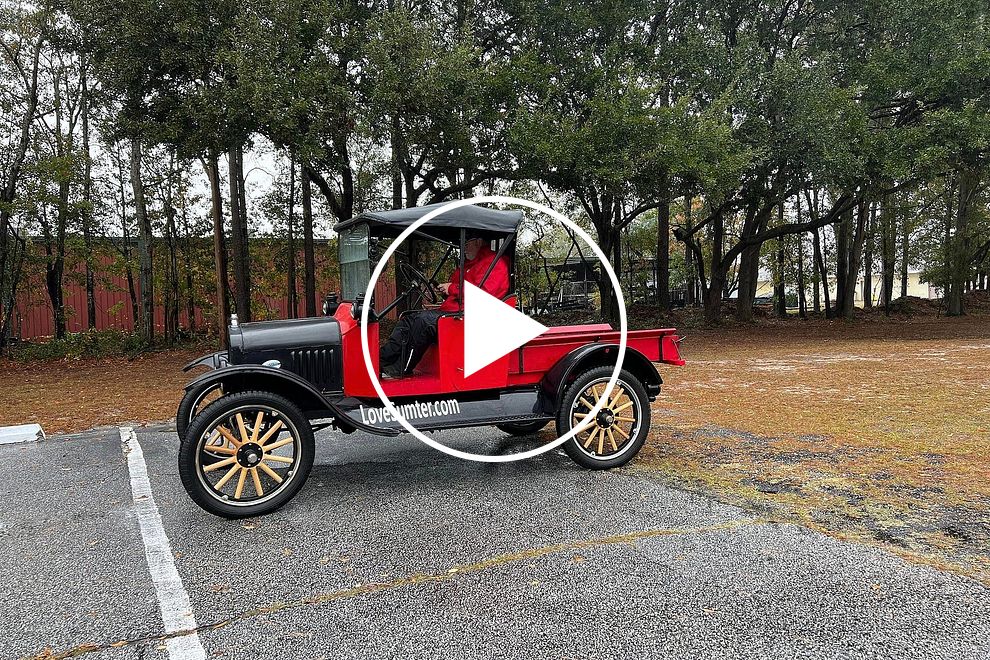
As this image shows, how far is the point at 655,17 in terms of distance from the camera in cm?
1766

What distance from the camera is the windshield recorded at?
4906 millimetres

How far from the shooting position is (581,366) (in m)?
5.13

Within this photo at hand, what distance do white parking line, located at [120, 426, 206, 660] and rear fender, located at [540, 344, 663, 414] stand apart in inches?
105

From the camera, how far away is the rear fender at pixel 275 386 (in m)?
4.12

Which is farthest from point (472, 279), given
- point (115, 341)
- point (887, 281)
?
point (887, 281)

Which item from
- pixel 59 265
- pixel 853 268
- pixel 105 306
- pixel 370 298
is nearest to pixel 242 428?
pixel 370 298

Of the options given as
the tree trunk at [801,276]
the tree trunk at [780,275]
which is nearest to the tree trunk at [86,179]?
the tree trunk at [801,276]

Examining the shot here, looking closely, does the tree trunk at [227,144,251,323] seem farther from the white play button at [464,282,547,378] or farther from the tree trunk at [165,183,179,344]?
the white play button at [464,282,547,378]

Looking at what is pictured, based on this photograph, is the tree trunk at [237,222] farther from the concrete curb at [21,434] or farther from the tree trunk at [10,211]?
the concrete curb at [21,434]

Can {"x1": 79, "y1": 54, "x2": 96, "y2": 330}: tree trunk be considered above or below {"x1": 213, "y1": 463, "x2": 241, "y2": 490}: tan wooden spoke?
above

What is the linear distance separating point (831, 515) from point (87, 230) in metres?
18.5

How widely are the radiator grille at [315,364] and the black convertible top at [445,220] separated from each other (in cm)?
96

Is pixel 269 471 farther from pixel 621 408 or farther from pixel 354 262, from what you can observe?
pixel 621 408

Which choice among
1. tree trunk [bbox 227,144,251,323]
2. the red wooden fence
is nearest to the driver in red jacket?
tree trunk [bbox 227,144,251,323]
